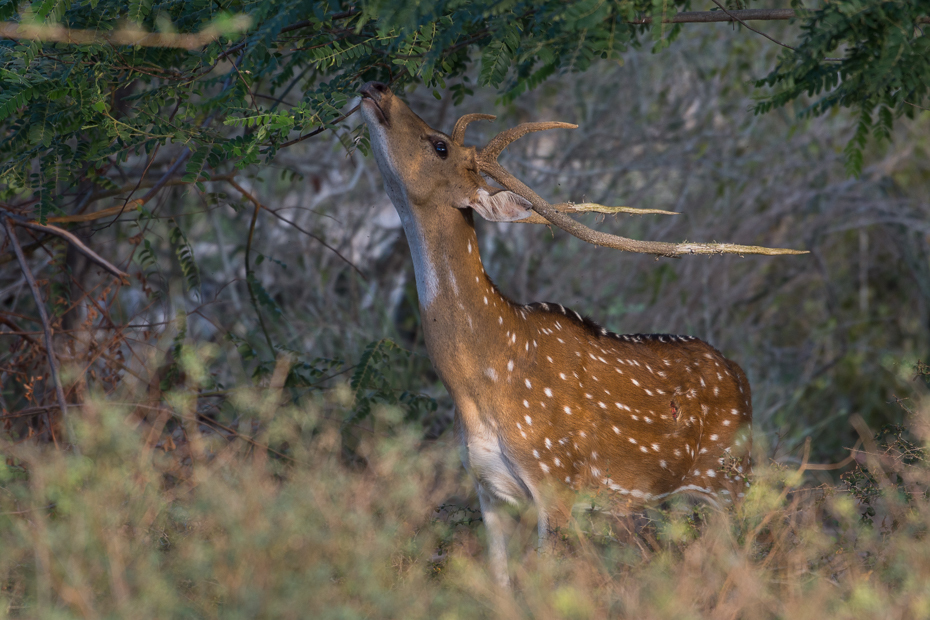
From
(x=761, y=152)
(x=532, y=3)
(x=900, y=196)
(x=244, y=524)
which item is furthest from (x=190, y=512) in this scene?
(x=900, y=196)

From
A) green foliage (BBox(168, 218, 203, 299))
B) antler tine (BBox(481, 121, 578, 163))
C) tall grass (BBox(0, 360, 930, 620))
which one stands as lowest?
green foliage (BBox(168, 218, 203, 299))

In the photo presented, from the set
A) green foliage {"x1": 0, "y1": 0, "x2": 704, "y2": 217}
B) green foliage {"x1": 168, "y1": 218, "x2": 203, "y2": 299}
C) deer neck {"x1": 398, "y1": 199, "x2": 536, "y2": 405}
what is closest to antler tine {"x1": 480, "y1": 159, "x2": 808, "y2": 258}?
deer neck {"x1": 398, "y1": 199, "x2": 536, "y2": 405}

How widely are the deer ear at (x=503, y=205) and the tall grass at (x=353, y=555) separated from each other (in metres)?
1.17

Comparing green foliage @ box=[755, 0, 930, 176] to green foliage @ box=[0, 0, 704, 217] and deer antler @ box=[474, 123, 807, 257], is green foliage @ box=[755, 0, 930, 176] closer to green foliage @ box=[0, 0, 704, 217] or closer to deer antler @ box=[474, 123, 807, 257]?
green foliage @ box=[0, 0, 704, 217]

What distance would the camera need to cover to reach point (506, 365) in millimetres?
4531

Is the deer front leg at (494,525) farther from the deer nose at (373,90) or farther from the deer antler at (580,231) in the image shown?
the deer nose at (373,90)

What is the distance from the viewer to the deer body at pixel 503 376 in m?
4.39

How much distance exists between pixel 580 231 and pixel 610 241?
6.1 inches

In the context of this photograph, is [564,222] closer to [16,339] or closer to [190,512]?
[190,512]

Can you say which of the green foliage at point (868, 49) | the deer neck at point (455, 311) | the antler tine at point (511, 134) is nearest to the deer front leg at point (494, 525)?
the deer neck at point (455, 311)

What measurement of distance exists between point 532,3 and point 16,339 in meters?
3.91

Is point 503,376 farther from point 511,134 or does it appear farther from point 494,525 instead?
point 511,134

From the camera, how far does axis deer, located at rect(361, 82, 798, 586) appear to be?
4.38 m

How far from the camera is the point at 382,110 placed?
4395 mm
